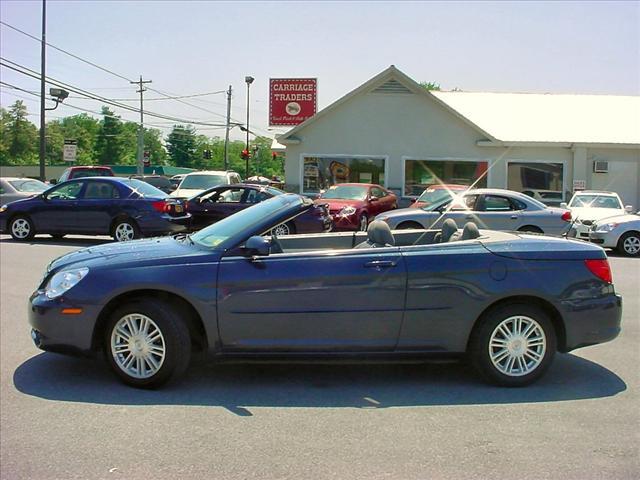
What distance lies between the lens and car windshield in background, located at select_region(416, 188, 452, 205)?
593 inches

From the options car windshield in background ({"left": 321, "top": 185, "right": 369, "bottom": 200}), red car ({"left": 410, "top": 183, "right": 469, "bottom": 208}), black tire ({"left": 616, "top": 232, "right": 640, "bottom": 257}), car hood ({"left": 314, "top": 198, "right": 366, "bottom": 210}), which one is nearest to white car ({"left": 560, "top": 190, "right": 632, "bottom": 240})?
black tire ({"left": 616, "top": 232, "right": 640, "bottom": 257})

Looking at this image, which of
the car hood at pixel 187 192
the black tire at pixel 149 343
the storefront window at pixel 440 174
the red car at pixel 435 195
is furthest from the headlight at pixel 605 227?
the black tire at pixel 149 343

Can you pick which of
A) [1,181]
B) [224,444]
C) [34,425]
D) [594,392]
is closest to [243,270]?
[224,444]

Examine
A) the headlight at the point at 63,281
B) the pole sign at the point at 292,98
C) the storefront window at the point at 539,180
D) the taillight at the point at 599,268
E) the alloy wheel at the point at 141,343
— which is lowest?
the alloy wheel at the point at 141,343

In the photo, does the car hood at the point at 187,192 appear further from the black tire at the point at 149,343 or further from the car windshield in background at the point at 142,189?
the black tire at the point at 149,343

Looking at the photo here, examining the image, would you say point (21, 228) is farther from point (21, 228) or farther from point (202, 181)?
point (202, 181)

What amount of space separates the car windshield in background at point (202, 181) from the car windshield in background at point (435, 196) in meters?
6.63

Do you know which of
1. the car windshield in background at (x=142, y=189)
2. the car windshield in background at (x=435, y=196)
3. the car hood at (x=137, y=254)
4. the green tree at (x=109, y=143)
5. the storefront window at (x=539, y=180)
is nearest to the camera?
the car hood at (x=137, y=254)

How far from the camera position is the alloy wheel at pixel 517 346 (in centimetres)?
485

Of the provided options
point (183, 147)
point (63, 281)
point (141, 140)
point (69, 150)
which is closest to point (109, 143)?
point (183, 147)

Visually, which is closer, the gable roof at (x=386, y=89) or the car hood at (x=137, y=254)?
the car hood at (x=137, y=254)

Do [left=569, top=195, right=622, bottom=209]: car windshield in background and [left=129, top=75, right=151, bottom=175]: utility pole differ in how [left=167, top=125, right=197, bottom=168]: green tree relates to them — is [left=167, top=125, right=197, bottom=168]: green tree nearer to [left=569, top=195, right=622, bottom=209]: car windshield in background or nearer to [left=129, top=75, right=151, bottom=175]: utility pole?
[left=129, top=75, right=151, bottom=175]: utility pole

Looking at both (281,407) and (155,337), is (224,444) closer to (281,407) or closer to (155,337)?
(281,407)

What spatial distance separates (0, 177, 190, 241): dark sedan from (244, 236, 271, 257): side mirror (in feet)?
30.5
